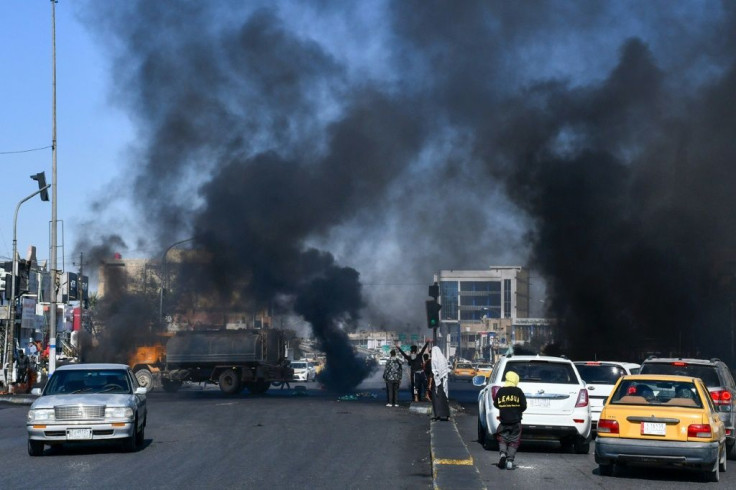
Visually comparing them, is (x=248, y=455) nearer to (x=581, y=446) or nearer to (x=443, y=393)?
(x=581, y=446)

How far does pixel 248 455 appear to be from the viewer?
1514 cm

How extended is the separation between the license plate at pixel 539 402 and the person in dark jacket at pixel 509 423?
2287 mm

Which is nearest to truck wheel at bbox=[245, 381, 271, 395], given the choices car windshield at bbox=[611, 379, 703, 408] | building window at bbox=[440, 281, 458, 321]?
car windshield at bbox=[611, 379, 703, 408]

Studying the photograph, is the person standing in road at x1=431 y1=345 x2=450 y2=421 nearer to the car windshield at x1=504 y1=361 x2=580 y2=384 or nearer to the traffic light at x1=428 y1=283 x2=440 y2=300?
the car windshield at x1=504 y1=361 x2=580 y2=384

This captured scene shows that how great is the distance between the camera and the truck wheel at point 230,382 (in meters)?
37.2

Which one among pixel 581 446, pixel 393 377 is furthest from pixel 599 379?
pixel 393 377

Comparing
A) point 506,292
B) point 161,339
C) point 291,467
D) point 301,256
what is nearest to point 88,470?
point 291,467

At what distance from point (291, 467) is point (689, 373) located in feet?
22.9

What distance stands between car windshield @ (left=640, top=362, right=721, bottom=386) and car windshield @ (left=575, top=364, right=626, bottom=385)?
345 cm

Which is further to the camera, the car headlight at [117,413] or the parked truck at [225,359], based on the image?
the parked truck at [225,359]

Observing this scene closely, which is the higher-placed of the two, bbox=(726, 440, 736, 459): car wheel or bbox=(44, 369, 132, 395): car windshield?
bbox=(44, 369, 132, 395): car windshield

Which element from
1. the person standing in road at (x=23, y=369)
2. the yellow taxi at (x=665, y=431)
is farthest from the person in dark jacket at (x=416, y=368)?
the person standing in road at (x=23, y=369)

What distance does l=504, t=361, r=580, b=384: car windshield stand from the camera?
52.9 feet

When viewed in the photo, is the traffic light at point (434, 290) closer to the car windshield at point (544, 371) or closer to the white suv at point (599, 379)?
the white suv at point (599, 379)
